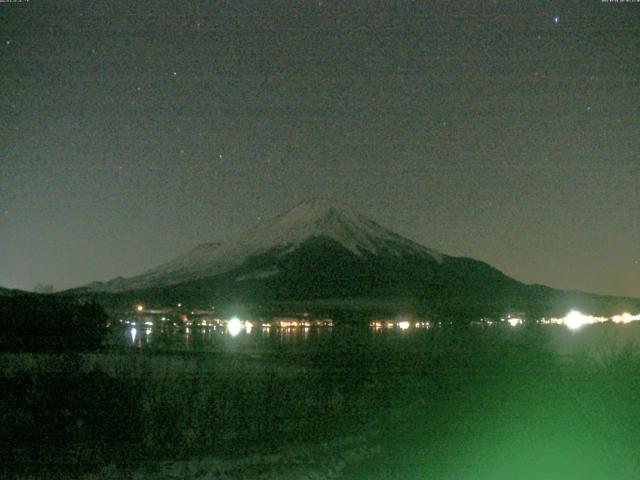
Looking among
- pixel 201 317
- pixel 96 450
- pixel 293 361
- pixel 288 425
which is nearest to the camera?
pixel 96 450

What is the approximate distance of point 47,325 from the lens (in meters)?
23.3

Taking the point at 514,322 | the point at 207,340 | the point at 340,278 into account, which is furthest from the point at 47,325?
the point at 340,278

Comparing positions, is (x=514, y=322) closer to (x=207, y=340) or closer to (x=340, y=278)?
(x=207, y=340)

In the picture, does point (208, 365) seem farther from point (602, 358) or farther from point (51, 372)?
point (602, 358)

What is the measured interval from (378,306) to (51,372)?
76.8m

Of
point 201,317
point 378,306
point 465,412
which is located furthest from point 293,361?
point 378,306

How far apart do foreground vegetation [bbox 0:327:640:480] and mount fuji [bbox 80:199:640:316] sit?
62914 mm

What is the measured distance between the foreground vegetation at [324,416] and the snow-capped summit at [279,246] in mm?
88127

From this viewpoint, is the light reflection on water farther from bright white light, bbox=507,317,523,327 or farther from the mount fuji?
the mount fuji

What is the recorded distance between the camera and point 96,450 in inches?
580

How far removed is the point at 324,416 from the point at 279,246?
112 m

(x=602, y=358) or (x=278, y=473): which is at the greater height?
(x=602, y=358)

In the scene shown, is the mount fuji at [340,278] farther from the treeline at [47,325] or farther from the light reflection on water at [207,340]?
the treeline at [47,325]

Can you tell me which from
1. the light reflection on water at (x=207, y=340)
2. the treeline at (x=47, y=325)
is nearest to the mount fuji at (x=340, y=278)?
the light reflection on water at (x=207, y=340)
